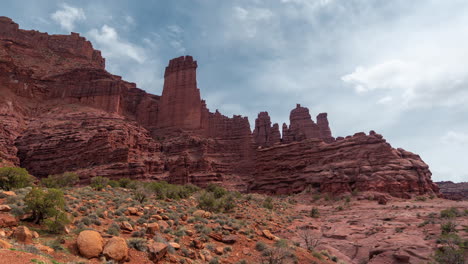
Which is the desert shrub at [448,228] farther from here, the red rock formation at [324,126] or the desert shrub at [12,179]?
the red rock formation at [324,126]

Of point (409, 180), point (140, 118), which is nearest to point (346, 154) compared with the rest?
point (409, 180)

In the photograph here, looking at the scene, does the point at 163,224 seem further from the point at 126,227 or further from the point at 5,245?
the point at 5,245

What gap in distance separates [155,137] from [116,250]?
7409 centimetres

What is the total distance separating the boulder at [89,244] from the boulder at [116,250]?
209 mm

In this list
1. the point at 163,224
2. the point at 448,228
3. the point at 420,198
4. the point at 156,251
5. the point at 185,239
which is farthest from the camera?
the point at 420,198

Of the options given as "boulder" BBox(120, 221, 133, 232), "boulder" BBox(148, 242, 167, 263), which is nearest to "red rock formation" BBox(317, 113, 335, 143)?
"boulder" BBox(120, 221, 133, 232)

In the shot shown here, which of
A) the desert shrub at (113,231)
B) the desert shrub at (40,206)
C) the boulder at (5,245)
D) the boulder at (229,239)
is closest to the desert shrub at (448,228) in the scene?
the boulder at (229,239)

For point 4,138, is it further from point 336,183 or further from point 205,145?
point 336,183

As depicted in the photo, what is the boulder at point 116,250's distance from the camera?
7786 mm

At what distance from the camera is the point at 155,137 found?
79.3 m

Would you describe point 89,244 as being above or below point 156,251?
above

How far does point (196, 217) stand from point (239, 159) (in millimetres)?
59932

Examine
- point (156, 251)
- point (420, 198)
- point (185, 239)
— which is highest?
point (420, 198)

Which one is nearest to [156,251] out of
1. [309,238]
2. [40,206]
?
[40,206]
